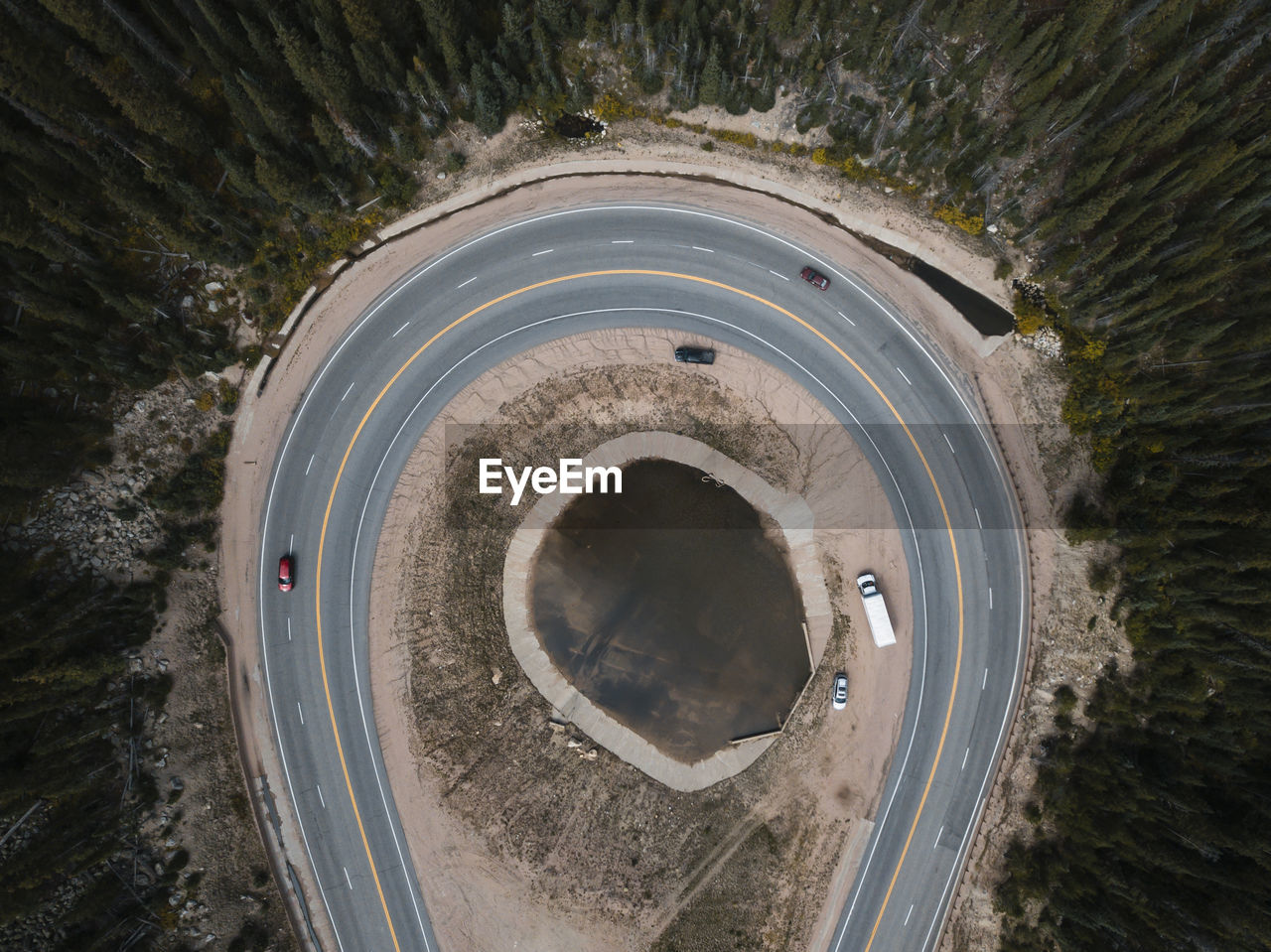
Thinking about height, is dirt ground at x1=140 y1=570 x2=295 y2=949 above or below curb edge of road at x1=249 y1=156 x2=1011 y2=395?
below

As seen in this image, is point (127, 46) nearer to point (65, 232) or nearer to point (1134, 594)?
point (65, 232)

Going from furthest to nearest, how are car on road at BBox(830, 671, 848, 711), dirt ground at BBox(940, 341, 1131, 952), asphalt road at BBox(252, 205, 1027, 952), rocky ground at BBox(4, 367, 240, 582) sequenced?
car on road at BBox(830, 671, 848, 711), asphalt road at BBox(252, 205, 1027, 952), dirt ground at BBox(940, 341, 1131, 952), rocky ground at BBox(4, 367, 240, 582)

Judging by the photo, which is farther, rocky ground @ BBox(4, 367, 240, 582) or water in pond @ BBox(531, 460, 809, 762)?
water in pond @ BBox(531, 460, 809, 762)

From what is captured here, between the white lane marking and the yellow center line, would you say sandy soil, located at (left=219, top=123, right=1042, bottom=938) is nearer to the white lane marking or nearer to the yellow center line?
the white lane marking

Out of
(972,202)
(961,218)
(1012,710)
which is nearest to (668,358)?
(961,218)

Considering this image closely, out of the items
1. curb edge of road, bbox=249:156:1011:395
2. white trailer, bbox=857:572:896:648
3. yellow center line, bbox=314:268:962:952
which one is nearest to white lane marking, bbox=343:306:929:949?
yellow center line, bbox=314:268:962:952

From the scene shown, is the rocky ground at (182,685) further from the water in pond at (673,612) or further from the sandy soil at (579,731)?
the water in pond at (673,612)

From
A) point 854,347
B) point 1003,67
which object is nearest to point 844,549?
point 854,347
